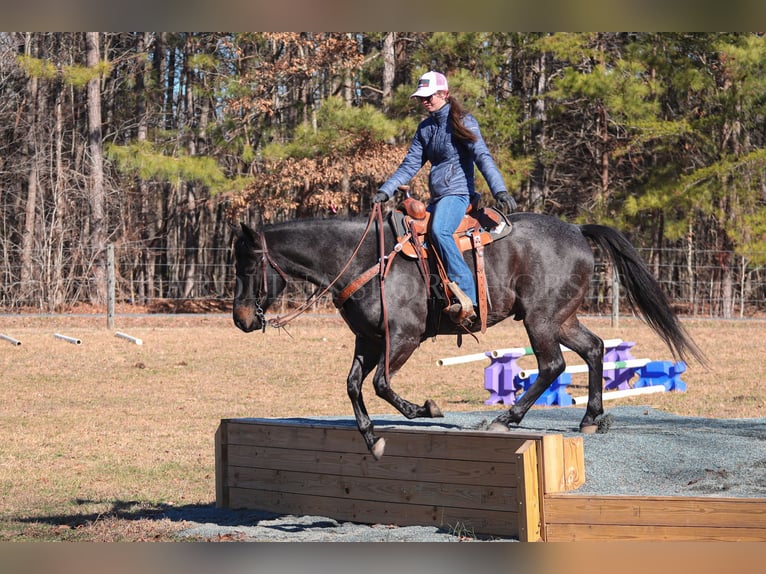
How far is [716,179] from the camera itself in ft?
89.8

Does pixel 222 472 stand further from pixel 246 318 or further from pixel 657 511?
pixel 657 511

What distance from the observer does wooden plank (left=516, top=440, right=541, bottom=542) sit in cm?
591

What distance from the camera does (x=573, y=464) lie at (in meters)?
6.36

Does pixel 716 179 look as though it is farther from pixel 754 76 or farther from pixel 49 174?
pixel 49 174

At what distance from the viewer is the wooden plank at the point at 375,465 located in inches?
267

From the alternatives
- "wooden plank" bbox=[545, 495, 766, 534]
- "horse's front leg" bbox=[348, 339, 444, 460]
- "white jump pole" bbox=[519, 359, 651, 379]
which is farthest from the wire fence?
"wooden plank" bbox=[545, 495, 766, 534]

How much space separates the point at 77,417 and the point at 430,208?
311 inches

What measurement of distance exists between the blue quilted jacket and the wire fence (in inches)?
769

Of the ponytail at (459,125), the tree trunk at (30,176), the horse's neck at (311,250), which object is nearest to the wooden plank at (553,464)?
the horse's neck at (311,250)

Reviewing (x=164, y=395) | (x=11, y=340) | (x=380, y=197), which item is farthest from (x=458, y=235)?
(x=11, y=340)

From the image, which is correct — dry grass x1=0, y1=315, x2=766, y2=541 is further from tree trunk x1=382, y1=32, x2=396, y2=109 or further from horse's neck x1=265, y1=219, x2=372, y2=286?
tree trunk x1=382, y1=32, x2=396, y2=109

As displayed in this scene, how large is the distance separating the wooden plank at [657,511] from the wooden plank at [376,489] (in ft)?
2.72

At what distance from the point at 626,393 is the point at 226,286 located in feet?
61.6
